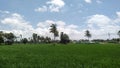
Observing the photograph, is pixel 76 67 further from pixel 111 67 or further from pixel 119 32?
pixel 119 32

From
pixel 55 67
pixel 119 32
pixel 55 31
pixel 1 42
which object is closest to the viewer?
pixel 55 67

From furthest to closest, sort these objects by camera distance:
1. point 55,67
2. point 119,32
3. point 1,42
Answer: point 119,32
point 1,42
point 55,67

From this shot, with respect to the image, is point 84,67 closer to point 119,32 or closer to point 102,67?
point 102,67

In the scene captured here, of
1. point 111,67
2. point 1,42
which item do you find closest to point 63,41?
point 1,42

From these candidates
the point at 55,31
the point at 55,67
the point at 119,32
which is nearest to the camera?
the point at 55,67

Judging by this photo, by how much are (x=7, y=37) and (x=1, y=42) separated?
17.2m

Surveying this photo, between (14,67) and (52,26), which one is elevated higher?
(52,26)

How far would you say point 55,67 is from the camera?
58.3ft

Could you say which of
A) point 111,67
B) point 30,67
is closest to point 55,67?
point 30,67

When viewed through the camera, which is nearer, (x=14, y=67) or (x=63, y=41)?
(x=14, y=67)

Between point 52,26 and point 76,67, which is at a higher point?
point 52,26

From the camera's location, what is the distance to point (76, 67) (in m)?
17.9

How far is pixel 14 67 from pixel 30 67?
1.14 metres

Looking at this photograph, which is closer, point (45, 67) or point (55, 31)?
point (45, 67)
